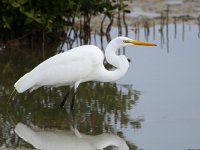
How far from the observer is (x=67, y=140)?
769 centimetres

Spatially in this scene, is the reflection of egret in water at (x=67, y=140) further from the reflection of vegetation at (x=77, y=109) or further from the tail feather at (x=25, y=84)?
the tail feather at (x=25, y=84)

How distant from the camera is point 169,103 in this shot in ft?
30.0

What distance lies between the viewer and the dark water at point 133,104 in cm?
A: 777

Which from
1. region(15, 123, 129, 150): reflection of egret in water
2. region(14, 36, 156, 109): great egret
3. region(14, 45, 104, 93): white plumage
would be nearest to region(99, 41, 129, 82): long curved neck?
region(14, 36, 156, 109): great egret

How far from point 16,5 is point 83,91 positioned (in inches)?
115

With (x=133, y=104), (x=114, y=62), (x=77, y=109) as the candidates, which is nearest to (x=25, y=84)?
(x=77, y=109)

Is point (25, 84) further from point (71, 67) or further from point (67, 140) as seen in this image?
point (67, 140)

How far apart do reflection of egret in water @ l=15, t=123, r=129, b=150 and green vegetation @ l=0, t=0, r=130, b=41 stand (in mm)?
4558

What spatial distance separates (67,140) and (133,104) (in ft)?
5.60

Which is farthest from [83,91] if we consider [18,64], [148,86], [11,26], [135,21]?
[135,21]

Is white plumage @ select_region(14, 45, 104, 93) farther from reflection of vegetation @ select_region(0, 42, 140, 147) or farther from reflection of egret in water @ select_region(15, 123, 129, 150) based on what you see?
reflection of egret in water @ select_region(15, 123, 129, 150)

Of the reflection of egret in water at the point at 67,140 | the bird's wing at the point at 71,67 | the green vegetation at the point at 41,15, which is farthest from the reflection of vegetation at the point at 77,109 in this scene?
the green vegetation at the point at 41,15

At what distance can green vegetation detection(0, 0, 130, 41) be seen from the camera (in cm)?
1245

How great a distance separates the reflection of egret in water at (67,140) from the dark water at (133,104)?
11 cm
